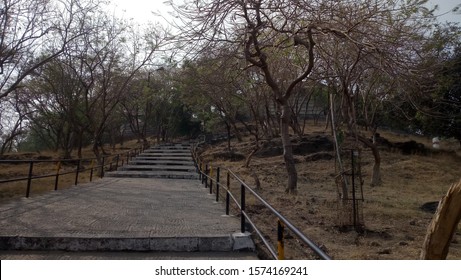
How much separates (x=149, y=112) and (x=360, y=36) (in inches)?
1221

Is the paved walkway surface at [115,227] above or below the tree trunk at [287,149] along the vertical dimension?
Answer: below

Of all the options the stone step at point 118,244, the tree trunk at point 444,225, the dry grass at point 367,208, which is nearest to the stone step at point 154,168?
the dry grass at point 367,208

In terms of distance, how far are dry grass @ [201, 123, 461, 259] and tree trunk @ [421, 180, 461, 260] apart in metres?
2.44

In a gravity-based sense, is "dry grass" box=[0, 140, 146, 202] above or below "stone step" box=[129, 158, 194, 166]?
below

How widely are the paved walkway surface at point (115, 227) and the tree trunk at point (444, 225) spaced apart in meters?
2.21

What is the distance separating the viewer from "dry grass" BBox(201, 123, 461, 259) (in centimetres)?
693

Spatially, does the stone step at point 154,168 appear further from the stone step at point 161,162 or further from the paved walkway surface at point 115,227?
the paved walkway surface at point 115,227

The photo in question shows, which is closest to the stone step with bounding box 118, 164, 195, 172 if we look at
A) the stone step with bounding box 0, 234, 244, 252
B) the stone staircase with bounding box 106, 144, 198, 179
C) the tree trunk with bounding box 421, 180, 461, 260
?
the stone staircase with bounding box 106, 144, 198, 179

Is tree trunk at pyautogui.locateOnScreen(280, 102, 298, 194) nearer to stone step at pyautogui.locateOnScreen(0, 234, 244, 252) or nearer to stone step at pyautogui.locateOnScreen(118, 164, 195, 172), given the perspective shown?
stone step at pyautogui.locateOnScreen(0, 234, 244, 252)

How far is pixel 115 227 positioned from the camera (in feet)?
18.8

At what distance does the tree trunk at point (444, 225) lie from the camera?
326cm

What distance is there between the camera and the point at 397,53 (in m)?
8.27

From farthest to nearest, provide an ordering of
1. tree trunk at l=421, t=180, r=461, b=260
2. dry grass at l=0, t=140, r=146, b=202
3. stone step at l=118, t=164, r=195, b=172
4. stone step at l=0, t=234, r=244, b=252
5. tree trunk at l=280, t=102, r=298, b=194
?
stone step at l=118, t=164, r=195, b=172 < dry grass at l=0, t=140, r=146, b=202 < tree trunk at l=280, t=102, r=298, b=194 < stone step at l=0, t=234, r=244, b=252 < tree trunk at l=421, t=180, r=461, b=260
